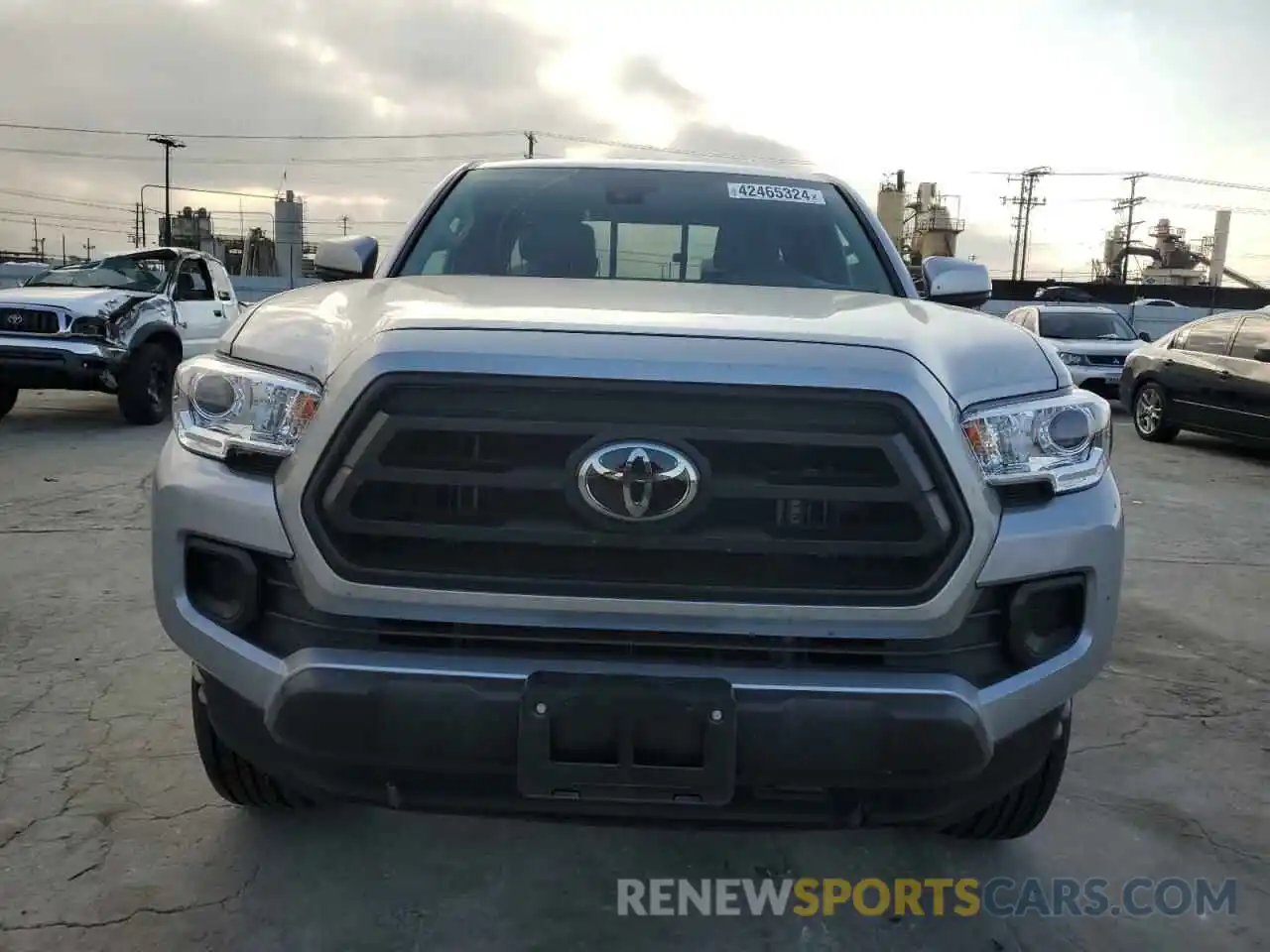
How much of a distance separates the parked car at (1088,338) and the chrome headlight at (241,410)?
12.6m

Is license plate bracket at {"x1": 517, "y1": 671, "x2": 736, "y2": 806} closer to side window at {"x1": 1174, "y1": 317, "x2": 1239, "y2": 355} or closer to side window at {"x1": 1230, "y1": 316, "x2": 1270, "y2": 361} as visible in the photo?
side window at {"x1": 1230, "y1": 316, "x2": 1270, "y2": 361}

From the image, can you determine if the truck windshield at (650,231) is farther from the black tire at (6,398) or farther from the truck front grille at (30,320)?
the black tire at (6,398)

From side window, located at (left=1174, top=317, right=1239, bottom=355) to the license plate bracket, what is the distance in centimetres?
1027

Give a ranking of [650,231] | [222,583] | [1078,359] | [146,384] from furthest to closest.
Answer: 1. [1078,359]
2. [146,384]
3. [650,231]
4. [222,583]

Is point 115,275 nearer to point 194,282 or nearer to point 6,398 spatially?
point 194,282

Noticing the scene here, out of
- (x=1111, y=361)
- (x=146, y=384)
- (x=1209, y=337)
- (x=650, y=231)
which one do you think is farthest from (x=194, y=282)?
(x=1111, y=361)

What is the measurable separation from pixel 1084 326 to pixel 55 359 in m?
12.7

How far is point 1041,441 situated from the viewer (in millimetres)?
2074

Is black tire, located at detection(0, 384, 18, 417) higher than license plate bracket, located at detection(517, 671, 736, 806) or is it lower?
lower

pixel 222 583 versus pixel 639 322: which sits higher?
pixel 639 322

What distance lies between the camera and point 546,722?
1.83 m

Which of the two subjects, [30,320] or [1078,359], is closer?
[30,320]

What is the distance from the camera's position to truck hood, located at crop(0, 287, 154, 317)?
360 inches

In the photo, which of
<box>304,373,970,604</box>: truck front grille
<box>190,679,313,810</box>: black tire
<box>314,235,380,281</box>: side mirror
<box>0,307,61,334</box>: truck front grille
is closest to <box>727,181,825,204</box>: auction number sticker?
<box>314,235,380,281</box>: side mirror
